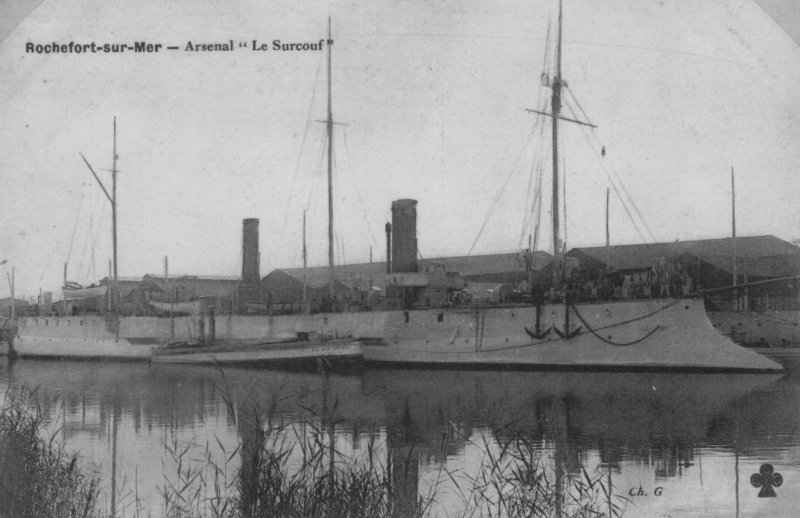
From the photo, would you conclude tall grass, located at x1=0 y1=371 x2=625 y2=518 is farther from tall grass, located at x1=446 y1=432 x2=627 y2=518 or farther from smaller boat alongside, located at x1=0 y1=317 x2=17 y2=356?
smaller boat alongside, located at x1=0 y1=317 x2=17 y2=356

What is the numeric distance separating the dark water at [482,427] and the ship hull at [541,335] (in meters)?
0.98

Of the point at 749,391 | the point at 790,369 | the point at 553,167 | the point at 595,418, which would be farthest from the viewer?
the point at 553,167

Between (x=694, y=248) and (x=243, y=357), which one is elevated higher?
(x=694, y=248)

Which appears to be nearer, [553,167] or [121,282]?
[553,167]

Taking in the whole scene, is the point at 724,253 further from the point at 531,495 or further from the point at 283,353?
the point at 531,495

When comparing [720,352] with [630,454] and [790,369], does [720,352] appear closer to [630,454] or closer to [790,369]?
[790,369]

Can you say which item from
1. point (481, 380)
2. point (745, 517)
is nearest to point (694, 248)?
point (481, 380)

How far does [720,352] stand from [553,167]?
787 cm

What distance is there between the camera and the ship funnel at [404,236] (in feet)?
95.6

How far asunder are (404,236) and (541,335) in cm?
745

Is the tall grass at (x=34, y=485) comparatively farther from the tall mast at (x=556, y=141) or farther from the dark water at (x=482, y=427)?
the tall mast at (x=556, y=141)

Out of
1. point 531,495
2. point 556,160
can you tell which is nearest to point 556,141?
point 556,160

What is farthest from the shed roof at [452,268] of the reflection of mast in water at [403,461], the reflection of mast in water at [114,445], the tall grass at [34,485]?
the tall grass at [34,485]

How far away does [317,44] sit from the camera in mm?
9812
